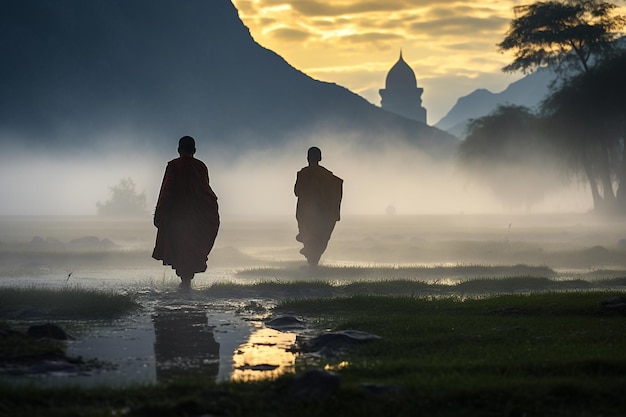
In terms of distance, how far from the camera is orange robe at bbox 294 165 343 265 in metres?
25.3

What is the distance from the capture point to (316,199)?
25281 millimetres

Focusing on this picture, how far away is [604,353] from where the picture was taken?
10398 millimetres

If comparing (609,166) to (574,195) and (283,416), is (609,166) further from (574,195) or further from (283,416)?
(574,195)

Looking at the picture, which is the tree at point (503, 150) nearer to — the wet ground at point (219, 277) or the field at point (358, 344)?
the wet ground at point (219, 277)

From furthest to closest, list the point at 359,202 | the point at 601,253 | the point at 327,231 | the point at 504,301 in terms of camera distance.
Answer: the point at 359,202 → the point at 601,253 → the point at 327,231 → the point at 504,301

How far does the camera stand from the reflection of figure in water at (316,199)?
25266mm

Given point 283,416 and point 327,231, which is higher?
point 327,231

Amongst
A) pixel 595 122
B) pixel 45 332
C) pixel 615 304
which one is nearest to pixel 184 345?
pixel 45 332

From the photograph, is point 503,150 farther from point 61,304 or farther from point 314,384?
point 314,384

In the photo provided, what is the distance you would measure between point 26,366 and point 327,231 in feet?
52.0

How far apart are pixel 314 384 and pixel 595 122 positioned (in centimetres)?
5082

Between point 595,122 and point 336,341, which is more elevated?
point 595,122

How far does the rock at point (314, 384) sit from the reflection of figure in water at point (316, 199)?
16.4 metres

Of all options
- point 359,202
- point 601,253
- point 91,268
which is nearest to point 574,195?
point 359,202
